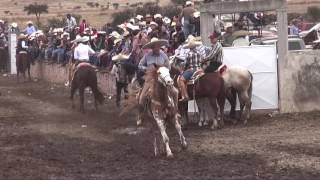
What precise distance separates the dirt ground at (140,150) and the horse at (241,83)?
1.42 ft

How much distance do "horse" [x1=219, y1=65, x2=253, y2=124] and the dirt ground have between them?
433 mm

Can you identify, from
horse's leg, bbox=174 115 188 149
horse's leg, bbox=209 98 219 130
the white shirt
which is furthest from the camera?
the white shirt

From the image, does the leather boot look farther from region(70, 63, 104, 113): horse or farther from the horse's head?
region(70, 63, 104, 113): horse

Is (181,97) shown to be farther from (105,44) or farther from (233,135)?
(105,44)

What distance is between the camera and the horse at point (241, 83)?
1598 cm

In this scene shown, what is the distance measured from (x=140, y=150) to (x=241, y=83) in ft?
13.3

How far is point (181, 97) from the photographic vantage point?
15.4 metres

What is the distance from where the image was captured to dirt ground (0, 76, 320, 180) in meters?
10.6

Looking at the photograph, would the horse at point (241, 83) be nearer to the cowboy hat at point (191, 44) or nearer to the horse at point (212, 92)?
the horse at point (212, 92)

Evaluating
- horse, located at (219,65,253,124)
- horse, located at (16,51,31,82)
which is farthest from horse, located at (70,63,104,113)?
horse, located at (16,51,31,82)

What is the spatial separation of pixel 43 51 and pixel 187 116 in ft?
62.5

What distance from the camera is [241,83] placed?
16.0m

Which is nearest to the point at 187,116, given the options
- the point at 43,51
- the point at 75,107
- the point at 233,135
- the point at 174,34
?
the point at 233,135

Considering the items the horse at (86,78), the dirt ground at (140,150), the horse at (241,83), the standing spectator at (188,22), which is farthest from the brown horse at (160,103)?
the horse at (86,78)
